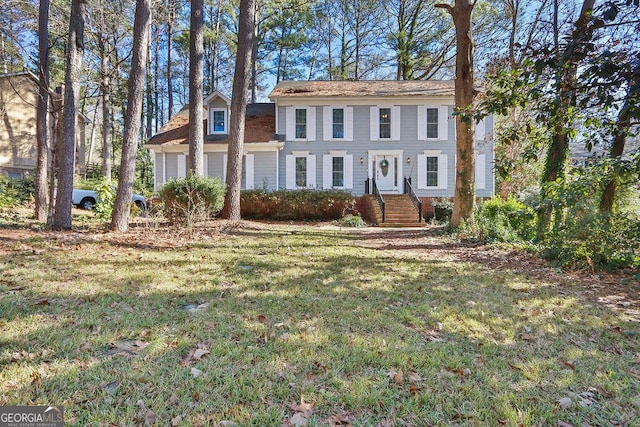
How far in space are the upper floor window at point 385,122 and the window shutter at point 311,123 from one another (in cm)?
328

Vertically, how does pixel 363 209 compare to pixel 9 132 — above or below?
below

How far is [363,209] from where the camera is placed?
16.2m

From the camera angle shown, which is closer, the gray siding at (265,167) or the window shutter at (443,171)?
the window shutter at (443,171)

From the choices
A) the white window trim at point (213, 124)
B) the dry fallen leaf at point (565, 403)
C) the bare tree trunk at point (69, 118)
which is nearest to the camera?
the dry fallen leaf at point (565, 403)

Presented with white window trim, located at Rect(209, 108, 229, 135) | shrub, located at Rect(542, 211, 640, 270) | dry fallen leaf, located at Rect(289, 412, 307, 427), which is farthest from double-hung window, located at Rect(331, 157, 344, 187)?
dry fallen leaf, located at Rect(289, 412, 307, 427)

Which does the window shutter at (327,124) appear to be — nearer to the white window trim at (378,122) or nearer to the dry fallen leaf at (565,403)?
the white window trim at (378,122)

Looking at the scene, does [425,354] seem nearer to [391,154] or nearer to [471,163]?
[471,163]

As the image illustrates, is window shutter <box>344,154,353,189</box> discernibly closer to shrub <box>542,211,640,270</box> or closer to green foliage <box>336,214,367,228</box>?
green foliage <box>336,214,367,228</box>

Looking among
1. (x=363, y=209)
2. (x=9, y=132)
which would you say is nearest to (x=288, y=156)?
(x=363, y=209)

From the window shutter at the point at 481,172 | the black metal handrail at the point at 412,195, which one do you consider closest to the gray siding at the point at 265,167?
the black metal handrail at the point at 412,195

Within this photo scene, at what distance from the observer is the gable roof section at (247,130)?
682 inches

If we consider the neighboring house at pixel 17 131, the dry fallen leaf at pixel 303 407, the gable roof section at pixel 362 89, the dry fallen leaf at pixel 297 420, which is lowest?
the dry fallen leaf at pixel 297 420

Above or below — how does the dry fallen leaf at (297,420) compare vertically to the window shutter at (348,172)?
below

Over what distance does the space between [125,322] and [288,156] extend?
587 inches
